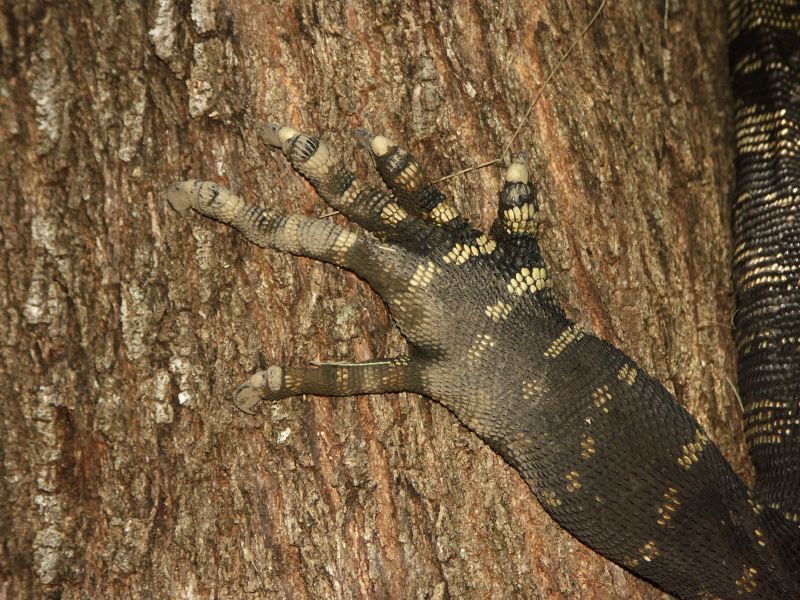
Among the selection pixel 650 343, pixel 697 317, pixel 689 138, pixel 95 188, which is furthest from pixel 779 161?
pixel 95 188

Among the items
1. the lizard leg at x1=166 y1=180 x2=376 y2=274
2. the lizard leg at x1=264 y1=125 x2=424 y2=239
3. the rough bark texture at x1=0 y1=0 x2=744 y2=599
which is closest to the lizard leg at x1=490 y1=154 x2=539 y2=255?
the rough bark texture at x1=0 y1=0 x2=744 y2=599

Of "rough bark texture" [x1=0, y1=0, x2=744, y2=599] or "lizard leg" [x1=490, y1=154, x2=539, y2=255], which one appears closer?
"rough bark texture" [x1=0, y1=0, x2=744, y2=599]

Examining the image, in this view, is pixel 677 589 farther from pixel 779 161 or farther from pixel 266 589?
pixel 779 161

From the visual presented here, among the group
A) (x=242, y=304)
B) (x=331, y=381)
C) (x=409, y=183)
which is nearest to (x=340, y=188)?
(x=409, y=183)

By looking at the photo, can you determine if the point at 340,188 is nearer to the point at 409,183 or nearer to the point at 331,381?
the point at 409,183

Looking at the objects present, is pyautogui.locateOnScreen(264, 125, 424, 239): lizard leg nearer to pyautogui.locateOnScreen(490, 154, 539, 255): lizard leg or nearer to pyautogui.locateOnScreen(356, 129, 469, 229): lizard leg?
pyautogui.locateOnScreen(356, 129, 469, 229): lizard leg

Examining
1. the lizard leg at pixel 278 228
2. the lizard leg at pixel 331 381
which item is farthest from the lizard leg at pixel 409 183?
the lizard leg at pixel 331 381
